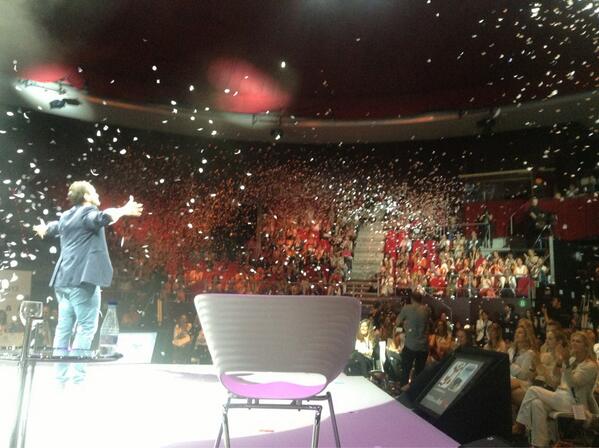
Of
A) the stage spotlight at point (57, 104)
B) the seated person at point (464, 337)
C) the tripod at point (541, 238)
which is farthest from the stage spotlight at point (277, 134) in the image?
the tripod at point (541, 238)

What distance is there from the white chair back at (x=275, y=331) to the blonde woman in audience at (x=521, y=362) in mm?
1749

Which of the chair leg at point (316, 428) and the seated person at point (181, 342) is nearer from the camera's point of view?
the chair leg at point (316, 428)

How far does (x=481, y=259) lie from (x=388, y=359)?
3.57 ft

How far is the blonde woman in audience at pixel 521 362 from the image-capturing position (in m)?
2.94

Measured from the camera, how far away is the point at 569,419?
255 cm

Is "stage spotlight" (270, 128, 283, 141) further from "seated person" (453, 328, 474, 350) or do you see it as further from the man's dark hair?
"seated person" (453, 328, 474, 350)

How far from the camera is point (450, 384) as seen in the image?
8.63 feet

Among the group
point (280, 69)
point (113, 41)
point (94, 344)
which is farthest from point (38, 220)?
point (280, 69)

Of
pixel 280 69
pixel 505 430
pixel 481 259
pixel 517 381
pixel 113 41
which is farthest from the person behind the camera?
pixel 280 69

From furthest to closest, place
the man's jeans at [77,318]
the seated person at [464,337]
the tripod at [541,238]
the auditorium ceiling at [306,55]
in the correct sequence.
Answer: the auditorium ceiling at [306,55]
the seated person at [464,337]
the tripod at [541,238]
the man's jeans at [77,318]

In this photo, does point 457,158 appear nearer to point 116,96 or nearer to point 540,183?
point 540,183

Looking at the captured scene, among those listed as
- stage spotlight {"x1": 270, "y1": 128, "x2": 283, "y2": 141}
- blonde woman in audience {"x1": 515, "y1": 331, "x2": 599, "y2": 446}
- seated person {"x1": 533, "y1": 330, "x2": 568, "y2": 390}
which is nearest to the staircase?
stage spotlight {"x1": 270, "y1": 128, "x2": 283, "y2": 141}

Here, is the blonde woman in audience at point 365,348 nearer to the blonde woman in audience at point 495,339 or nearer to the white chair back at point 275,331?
the blonde woman in audience at point 495,339

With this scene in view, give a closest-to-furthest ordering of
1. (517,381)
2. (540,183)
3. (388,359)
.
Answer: (517,381), (540,183), (388,359)
